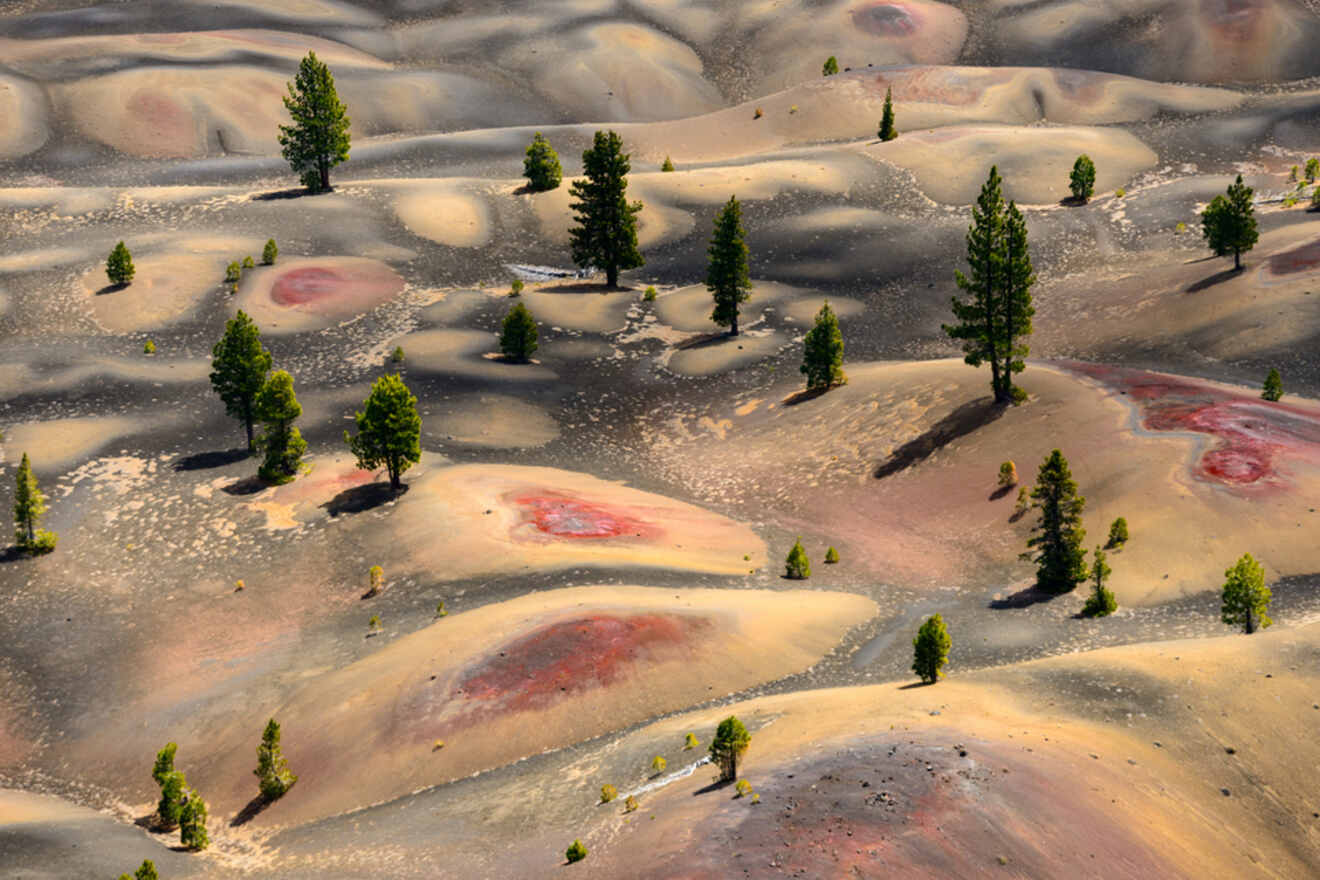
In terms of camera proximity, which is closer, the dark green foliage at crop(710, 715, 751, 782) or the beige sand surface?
the dark green foliage at crop(710, 715, 751, 782)

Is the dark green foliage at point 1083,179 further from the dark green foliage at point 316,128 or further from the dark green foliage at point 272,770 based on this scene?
the dark green foliage at point 272,770

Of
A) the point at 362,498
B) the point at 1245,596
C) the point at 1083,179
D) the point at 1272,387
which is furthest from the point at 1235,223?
the point at 362,498

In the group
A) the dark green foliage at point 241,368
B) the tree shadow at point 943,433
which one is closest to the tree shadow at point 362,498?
the dark green foliage at point 241,368

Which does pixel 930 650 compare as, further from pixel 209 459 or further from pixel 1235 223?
pixel 1235 223

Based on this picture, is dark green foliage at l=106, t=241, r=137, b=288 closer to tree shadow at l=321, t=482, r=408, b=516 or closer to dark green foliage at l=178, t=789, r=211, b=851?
tree shadow at l=321, t=482, r=408, b=516

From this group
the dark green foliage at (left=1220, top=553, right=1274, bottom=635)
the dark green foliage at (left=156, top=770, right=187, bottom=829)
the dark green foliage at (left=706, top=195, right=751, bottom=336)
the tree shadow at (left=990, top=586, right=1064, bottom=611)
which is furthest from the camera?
the dark green foliage at (left=706, top=195, right=751, bottom=336)

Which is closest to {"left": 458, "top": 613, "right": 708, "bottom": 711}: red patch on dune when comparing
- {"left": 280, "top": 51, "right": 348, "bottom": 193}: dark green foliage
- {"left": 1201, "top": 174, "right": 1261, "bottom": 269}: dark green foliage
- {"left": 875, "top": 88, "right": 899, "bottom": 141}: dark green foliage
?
{"left": 1201, "top": 174, "right": 1261, "bottom": 269}: dark green foliage
